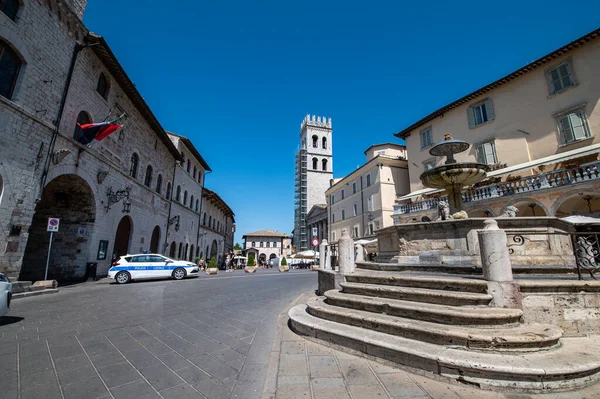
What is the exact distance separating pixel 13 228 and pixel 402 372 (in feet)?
41.1

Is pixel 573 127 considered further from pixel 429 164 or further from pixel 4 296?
pixel 4 296

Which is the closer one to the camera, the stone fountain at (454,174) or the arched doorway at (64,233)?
the stone fountain at (454,174)

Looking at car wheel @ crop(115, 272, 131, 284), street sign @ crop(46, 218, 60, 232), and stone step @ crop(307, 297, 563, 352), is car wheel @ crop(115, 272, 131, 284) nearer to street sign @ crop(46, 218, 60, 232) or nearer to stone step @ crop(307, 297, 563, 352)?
street sign @ crop(46, 218, 60, 232)

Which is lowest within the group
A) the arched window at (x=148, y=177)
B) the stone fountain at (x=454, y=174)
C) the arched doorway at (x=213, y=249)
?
the arched doorway at (x=213, y=249)

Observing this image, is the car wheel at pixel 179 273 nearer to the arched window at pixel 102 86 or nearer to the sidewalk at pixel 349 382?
the arched window at pixel 102 86

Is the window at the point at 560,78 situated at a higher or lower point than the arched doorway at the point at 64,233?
higher

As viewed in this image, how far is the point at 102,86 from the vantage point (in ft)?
46.4

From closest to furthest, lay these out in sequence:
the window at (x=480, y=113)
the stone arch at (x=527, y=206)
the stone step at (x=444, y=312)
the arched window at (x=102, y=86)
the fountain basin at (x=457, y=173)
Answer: the stone step at (x=444, y=312), the fountain basin at (x=457, y=173), the arched window at (x=102, y=86), the stone arch at (x=527, y=206), the window at (x=480, y=113)

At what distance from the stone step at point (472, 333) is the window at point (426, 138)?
2540cm

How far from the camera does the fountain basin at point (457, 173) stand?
8.82 metres

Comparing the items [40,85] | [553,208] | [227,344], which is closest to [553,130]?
[553,208]

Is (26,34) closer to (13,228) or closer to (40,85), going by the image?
(40,85)

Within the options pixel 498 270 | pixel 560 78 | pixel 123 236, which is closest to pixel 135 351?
pixel 498 270

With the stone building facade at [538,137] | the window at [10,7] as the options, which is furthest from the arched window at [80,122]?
the stone building facade at [538,137]
